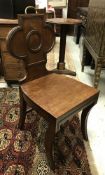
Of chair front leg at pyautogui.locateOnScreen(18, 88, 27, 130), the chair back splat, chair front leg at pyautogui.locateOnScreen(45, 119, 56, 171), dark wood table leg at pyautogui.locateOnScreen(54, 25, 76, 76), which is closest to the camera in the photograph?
chair front leg at pyautogui.locateOnScreen(45, 119, 56, 171)

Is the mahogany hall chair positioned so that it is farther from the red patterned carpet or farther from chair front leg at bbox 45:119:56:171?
the red patterned carpet

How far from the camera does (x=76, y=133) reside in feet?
4.97

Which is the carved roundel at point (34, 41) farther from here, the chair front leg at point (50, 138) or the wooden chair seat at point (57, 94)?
the chair front leg at point (50, 138)

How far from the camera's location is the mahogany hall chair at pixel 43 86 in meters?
1.04

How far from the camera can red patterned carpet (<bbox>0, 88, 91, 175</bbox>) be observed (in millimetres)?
1189

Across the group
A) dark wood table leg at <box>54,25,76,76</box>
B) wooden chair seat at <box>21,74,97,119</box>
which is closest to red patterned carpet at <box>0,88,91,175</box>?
wooden chair seat at <box>21,74,97,119</box>

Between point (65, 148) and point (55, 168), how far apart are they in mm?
197

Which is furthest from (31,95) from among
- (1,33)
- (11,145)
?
(1,33)

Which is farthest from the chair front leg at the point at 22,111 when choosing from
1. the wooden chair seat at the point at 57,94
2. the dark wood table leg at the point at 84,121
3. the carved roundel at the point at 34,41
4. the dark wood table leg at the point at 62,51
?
the dark wood table leg at the point at 62,51

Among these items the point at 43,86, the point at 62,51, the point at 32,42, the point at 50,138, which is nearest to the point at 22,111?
the point at 43,86

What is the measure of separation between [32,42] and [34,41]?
2cm

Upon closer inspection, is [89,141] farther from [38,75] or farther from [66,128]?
[38,75]

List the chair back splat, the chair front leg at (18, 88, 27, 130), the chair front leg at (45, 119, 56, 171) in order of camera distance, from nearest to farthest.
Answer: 1. the chair front leg at (45, 119, 56, 171)
2. the chair back splat
3. the chair front leg at (18, 88, 27, 130)

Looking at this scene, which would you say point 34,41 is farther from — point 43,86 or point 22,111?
point 22,111
